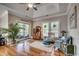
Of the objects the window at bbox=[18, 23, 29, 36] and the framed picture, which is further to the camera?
the window at bbox=[18, 23, 29, 36]

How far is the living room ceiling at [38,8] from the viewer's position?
241 cm

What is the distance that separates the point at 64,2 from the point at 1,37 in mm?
1498

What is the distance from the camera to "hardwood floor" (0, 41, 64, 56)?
244 centimetres

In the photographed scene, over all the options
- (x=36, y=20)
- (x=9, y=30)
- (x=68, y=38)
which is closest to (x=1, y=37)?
(x=9, y=30)

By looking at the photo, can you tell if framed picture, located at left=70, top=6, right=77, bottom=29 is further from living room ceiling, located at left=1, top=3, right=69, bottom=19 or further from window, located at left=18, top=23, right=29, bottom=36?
window, located at left=18, top=23, right=29, bottom=36

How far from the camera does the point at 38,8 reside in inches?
96.7

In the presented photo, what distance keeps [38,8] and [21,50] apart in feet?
3.15

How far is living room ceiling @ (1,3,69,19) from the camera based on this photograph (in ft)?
7.91

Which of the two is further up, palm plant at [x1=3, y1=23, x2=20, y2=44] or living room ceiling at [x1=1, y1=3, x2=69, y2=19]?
living room ceiling at [x1=1, y1=3, x2=69, y2=19]

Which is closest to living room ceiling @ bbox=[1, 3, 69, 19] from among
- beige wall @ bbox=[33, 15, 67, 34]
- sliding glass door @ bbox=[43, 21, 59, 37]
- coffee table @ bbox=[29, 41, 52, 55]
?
beige wall @ bbox=[33, 15, 67, 34]

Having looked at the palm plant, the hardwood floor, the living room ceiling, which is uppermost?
the living room ceiling

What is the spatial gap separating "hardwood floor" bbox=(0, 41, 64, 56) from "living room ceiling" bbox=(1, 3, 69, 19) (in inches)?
24.4

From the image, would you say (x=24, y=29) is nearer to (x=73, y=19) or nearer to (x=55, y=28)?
(x=55, y=28)

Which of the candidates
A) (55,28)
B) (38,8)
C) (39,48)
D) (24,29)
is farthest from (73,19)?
(24,29)
